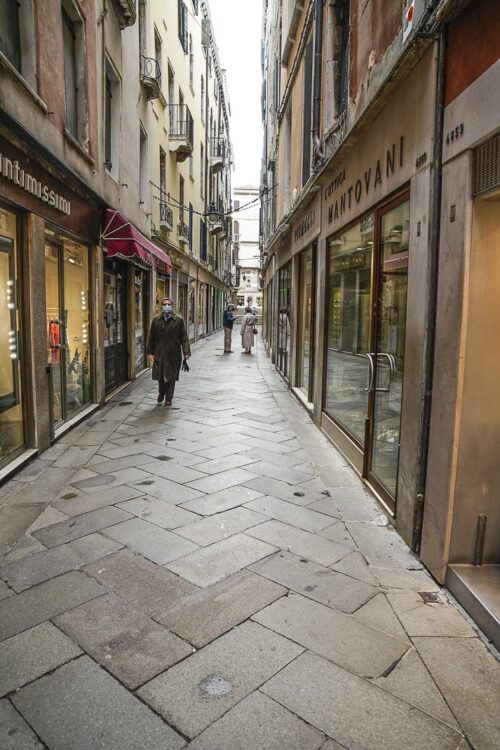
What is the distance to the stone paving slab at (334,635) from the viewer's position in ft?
7.97

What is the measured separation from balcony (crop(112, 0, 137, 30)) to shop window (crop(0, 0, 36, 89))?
4307mm

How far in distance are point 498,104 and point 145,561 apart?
3.25 meters

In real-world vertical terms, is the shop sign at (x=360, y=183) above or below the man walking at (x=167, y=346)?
above

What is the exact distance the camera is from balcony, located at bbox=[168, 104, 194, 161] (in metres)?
16.2

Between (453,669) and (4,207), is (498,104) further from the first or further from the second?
(4,207)

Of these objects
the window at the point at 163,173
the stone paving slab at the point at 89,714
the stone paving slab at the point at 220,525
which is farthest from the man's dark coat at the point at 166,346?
the window at the point at 163,173

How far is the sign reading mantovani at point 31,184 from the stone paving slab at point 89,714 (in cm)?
408

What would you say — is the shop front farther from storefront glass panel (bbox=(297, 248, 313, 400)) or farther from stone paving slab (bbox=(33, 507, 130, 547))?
stone paving slab (bbox=(33, 507, 130, 547))

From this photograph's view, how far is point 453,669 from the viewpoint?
239 centimetres

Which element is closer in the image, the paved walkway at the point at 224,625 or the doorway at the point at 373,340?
the paved walkway at the point at 224,625

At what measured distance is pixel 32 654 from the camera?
2438mm

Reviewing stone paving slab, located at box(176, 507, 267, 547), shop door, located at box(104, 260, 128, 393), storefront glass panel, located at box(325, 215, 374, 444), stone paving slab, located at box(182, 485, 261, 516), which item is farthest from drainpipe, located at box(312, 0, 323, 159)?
stone paving slab, located at box(176, 507, 267, 547)

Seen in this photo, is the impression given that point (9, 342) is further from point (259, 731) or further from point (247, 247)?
point (247, 247)

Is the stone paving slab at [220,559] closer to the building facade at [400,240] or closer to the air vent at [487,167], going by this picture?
the building facade at [400,240]
